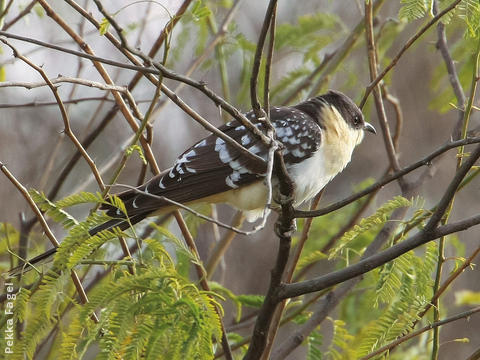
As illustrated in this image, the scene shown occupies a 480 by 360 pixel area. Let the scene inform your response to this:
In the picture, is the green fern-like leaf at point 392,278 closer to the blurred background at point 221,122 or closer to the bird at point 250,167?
the bird at point 250,167

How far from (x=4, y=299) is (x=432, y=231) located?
1571 millimetres

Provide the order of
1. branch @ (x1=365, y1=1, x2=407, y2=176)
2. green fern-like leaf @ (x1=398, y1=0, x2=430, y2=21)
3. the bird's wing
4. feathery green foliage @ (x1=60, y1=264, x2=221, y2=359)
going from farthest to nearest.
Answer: the bird's wing
branch @ (x1=365, y1=1, x2=407, y2=176)
green fern-like leaf @ (x1=398, y1=0, x2=430, y2=21)
feathery green foliage @ (x1=60, y1=264, x2=221, y2=359)

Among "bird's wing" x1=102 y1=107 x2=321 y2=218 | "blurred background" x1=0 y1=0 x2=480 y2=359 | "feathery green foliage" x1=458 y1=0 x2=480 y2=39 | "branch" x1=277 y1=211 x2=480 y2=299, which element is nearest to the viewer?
"branch" x1=277 y1=211 x2=480 y2=299

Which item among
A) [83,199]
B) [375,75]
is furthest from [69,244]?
[375,75]

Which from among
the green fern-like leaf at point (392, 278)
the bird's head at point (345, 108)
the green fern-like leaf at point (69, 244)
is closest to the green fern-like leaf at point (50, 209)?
the green fern-like leaf at point (69, 244)

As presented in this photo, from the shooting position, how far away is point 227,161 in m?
3.86

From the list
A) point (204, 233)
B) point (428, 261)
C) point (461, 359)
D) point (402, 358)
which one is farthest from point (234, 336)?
point (461, 359)

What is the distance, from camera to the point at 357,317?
4.54 metres

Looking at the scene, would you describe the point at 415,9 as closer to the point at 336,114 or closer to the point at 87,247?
the point at 87,247

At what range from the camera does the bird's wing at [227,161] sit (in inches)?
146

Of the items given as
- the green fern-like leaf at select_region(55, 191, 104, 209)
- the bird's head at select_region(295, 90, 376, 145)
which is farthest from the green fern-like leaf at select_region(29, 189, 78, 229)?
the bird's head at select_region(295, 90, 376, 145)

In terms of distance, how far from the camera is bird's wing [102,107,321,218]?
371cm

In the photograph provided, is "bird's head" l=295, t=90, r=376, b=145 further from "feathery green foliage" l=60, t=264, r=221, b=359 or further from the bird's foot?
"feathery green foliage" l=60, t=264, r=221, b=359

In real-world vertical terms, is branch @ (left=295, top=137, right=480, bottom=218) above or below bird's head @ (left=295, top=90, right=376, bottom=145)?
below
